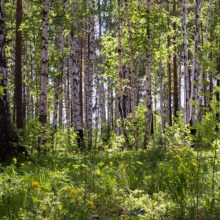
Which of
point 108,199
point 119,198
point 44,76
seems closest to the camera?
point 119,198

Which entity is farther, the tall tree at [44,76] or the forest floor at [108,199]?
the tall tree at [44,76]

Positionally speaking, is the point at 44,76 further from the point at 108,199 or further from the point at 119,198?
the point at 119,198

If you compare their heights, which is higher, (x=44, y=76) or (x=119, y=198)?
(x=44, y=76)

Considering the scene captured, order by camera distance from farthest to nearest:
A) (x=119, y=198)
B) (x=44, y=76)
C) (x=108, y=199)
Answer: (x=44, y=76)
(x=108, y=199)
(x=119, y=198)

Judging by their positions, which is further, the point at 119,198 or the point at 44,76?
the point at 44,76

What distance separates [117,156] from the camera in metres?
9.09

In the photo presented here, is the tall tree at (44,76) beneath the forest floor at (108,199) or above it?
above

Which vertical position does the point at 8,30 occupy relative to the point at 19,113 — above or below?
above

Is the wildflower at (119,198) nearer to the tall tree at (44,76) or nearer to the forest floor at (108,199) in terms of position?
the forest floor at (108,199)

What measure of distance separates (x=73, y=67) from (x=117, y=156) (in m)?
8.53

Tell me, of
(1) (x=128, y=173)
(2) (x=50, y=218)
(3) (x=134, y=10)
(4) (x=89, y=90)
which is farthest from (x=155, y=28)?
(2) (x=50, y=218)

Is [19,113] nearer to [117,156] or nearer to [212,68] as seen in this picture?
[117,156]

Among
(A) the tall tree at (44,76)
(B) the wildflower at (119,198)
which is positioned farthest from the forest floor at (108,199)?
(A) the tall tree at (44,76)

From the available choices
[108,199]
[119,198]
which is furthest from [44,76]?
[119,198]
